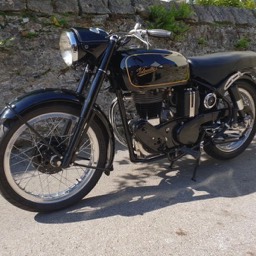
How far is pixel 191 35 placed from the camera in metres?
5.44

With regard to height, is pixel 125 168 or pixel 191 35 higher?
pixel 191 35

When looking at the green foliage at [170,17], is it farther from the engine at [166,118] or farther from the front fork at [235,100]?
the engine at [166,118]

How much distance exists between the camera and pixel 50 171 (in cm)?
294

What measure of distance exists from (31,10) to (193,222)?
2948 mm

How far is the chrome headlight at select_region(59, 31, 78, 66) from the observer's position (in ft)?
8.96

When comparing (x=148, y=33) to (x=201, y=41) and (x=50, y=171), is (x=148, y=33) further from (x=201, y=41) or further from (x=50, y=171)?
(x=201, y=41)

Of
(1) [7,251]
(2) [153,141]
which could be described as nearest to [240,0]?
(2) [153,141]

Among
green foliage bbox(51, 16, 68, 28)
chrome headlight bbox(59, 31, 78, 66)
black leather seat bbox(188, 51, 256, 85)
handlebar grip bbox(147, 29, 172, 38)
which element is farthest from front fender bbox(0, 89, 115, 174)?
green foliage bbox(51, 16, 68, 28)

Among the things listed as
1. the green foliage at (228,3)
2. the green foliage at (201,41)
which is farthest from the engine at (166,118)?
the green foliage at (228,3)

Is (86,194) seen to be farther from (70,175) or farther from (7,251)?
(7,251)

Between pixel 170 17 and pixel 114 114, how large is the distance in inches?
88.5

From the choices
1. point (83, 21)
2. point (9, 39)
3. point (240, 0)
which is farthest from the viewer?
point (240, 0)

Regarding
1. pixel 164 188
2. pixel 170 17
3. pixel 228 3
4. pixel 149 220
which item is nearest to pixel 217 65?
pixel 164 188

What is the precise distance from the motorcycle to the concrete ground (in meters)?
0.21
